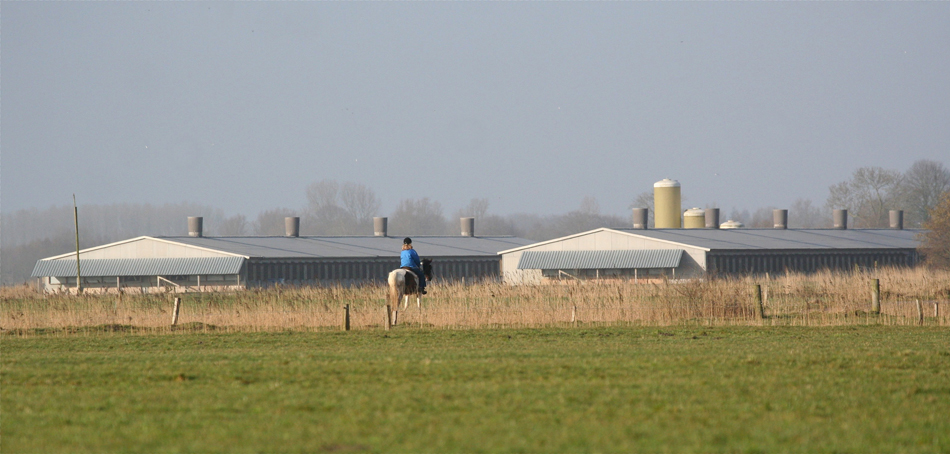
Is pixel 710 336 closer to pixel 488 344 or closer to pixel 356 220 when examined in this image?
pixel 488 344

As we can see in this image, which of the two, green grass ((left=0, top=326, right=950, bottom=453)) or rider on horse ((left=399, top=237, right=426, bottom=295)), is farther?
rider on horse ((left=399, top=237, right=426, bottom=295))

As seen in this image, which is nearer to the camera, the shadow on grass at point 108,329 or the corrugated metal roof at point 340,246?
the shadow on grass at point 108,329

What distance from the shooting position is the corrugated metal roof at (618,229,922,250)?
60594mm

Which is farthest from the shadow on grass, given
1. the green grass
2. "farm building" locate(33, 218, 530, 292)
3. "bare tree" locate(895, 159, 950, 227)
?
"bare tree" locate(895, 159, 950, 227)

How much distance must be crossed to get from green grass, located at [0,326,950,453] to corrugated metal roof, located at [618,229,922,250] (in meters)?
40.6

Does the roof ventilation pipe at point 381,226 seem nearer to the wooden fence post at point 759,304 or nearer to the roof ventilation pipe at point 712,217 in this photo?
the roof ventilation pipe at point 712,217

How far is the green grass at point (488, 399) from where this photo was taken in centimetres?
946

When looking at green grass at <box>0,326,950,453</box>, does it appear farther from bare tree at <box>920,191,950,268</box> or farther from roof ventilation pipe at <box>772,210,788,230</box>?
roof ventilation pipe at <box>772,210,788,230</box>

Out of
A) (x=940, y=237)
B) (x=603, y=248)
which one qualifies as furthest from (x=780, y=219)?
(x=603, y=248)

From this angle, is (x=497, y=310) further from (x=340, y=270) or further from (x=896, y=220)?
(x=896, y=220)

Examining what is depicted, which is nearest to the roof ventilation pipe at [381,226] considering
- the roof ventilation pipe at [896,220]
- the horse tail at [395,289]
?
the roof ventilation pipe at [896,220]

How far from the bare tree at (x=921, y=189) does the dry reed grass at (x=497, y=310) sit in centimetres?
7908

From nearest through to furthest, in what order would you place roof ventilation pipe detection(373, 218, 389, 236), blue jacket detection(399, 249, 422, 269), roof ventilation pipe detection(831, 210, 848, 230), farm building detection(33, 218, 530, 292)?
blue jacket detection(399, 249, 422, 269) < farm building detection(33, 218, 530, 292) < roof ventilation pipe detection(373, 218, 389, 236) < roof ventilation pipe detection(831, 210, 848, 230)

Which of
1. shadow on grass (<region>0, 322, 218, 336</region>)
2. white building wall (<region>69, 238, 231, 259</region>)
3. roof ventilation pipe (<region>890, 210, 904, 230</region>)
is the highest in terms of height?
roof ventilation pipe (<region>890, 210, 904, 230</region>)
